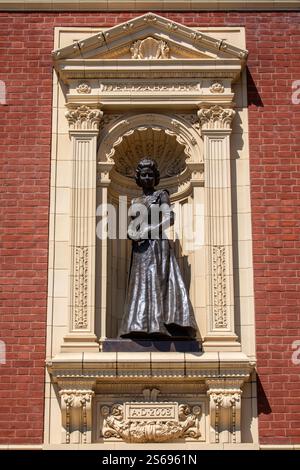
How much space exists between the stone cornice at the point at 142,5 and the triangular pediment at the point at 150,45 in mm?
476

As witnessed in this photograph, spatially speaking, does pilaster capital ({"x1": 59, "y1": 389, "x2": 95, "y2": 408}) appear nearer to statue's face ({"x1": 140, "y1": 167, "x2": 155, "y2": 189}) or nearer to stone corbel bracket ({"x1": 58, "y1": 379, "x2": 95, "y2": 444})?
stone corbel bracket ({"x1": 58, "y1": 379, "x2": 95, "y2": 444})

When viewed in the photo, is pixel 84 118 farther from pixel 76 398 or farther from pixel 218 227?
pixel 76 398

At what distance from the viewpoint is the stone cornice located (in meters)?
16.9

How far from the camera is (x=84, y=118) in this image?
1609 cm

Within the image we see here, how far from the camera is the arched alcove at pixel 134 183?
1577 cm

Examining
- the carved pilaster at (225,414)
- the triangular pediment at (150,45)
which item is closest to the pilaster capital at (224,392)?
the carved pilaster at (225,414)

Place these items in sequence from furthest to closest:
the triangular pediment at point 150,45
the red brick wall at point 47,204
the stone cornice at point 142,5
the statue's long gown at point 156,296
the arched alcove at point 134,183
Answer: the stone cornice at point 142,5
the triangular pediment at point 150,45
the arched alcove at point 134,183
the statue's long gown at point 156,296
the red brick wall at point 47,204

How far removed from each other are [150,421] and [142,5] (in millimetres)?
6643

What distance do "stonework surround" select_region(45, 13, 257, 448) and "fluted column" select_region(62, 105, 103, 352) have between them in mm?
15

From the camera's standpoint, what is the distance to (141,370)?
14609mm

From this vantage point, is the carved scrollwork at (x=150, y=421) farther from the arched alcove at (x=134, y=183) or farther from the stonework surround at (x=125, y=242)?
the arched alcove at (x=134, y=183)

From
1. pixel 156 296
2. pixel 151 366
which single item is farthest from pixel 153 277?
pixel 151 366

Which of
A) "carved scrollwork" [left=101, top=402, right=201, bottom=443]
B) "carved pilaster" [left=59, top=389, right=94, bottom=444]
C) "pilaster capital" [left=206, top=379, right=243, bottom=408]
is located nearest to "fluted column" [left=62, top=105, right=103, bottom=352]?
"carved pilaster" [left=59, top=389, right=94, bottom=444]

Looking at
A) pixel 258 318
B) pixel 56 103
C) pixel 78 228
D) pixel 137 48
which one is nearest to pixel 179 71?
pixel 137 48
